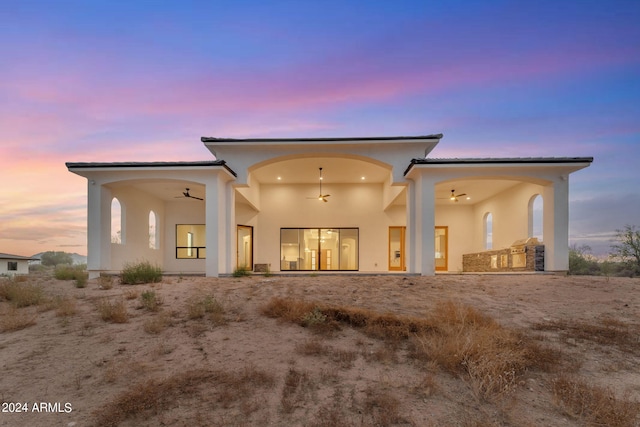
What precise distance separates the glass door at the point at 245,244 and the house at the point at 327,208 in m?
0.05

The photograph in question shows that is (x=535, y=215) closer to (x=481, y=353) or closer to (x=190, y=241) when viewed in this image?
(x=481, y=353)

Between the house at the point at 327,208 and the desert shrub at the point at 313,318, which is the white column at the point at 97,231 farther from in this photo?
the desert shrub at the point at 313,318

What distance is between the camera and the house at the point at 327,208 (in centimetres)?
1007

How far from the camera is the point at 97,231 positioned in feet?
33.0

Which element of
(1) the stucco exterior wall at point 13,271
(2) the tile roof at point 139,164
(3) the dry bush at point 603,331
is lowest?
(1) the stucco exterior wall at point 13,271

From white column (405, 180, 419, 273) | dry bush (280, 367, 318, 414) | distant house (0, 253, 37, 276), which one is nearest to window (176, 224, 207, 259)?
white column (405, 180, 419, 273)

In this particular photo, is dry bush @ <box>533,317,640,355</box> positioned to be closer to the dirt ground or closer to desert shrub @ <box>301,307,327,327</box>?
the dirt ground

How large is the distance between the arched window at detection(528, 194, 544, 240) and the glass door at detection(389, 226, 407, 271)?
557cm

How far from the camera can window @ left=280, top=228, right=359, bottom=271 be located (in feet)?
50.7

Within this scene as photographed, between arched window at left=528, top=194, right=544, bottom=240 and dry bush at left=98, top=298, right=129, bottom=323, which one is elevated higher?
arched window at left=528, top=194, right=544, bottom=240

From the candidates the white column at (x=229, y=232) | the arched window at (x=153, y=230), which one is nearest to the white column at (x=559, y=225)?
the white column at (x=229, y=232)

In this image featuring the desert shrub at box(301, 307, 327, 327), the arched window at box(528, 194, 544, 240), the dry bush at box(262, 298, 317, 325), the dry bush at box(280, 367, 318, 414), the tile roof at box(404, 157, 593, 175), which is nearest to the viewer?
the dry bush at box(280, 367, 318, 414)

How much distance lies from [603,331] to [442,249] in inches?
473

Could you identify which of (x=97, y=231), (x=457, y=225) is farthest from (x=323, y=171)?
(x=97, y=231)
